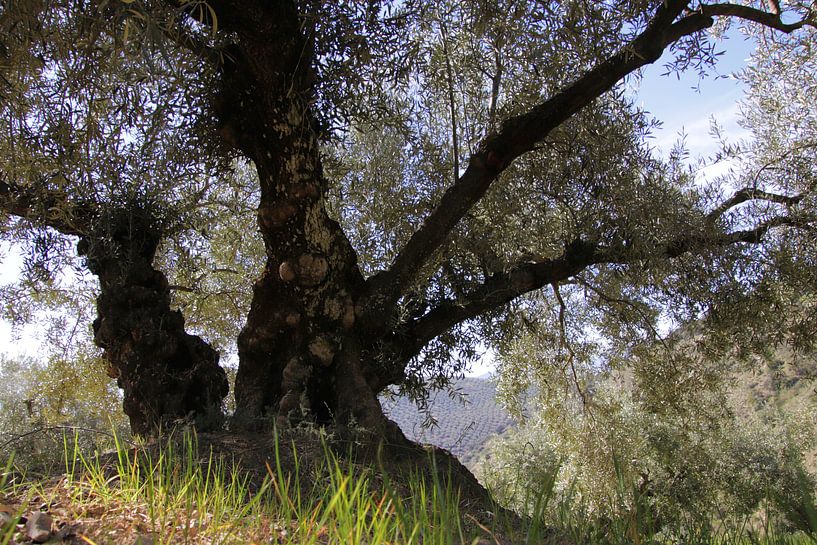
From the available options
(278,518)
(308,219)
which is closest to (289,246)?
(308,219)

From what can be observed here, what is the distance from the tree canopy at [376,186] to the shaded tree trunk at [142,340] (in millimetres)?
22

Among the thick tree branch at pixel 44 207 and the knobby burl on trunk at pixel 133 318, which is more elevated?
the thick tree branch at pixel 44 207

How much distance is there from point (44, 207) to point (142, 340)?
165 centimetres

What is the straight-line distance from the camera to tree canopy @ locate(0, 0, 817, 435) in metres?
5.38

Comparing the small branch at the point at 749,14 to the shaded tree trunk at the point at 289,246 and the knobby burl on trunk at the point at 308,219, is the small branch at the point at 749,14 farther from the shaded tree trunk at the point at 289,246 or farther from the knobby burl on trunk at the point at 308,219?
the shaded tree trunk at the point at 289,246

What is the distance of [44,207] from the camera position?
6.04 metres

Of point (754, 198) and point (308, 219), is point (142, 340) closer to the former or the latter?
point (308, 219)

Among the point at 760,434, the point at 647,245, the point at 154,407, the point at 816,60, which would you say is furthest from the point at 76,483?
the point at 760,434

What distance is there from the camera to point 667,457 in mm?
14836

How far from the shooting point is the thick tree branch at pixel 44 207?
19.3ft

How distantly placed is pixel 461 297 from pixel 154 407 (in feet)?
10.9

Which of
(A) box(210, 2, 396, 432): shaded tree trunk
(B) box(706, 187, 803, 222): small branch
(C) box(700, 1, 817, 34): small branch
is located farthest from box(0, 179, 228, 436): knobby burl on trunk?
(B) box(706, 187, 803, 222): small branch

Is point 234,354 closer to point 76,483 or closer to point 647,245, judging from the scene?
point 647,245

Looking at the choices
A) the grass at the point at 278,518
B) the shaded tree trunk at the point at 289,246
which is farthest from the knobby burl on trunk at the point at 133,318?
the grass at the point at 278,518
